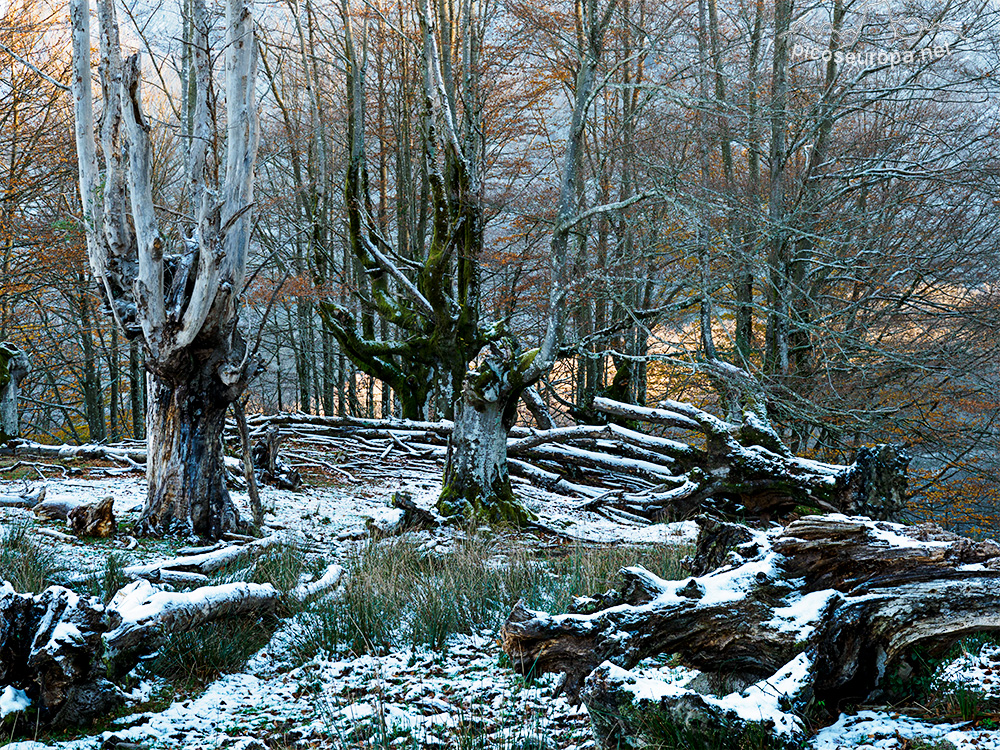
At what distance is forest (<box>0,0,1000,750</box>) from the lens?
3049 mm

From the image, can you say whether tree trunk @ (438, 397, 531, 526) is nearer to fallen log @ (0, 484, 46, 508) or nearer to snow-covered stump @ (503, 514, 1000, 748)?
fallen log @ (0, 484, 46, 508)

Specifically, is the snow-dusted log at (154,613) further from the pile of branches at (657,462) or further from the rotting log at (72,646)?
the pile of branches at (657,462)

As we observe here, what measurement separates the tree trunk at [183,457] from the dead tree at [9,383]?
21.4ft

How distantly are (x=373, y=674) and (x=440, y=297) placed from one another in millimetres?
6727

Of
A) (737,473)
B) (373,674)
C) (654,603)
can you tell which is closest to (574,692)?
(654,603)

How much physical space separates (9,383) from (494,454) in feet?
28.4

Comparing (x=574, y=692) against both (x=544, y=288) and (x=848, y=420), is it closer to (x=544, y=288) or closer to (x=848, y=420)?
A: (x=848, y=420)

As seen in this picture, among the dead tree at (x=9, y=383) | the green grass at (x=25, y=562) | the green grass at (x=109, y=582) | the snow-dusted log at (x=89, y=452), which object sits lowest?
the green grass at (x=109, y=582)

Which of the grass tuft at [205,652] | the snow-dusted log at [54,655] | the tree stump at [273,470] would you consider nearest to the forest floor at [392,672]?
the grass tuft at [205,652]

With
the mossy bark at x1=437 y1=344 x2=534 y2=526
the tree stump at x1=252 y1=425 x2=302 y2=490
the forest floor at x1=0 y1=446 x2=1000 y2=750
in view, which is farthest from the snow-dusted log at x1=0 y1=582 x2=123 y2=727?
the tree stump at x1=252 y1=425 x2=302 y2=490

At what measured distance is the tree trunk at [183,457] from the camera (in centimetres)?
670

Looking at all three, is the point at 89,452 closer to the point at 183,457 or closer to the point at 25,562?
the point at 183,457

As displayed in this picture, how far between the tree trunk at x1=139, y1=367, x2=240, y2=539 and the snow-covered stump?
4.38 metres

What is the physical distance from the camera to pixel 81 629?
3.12 metres
